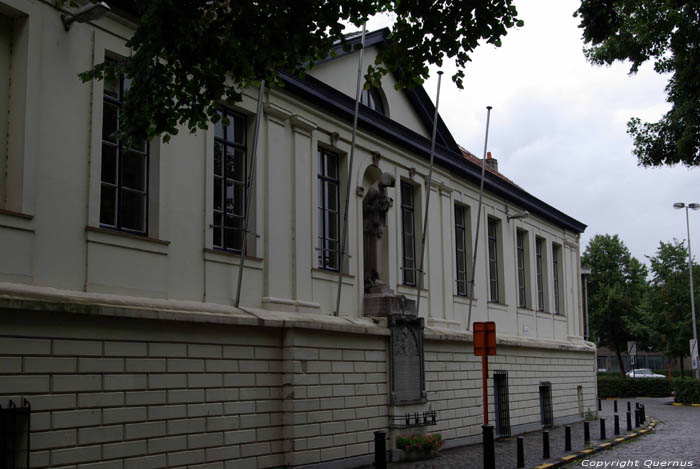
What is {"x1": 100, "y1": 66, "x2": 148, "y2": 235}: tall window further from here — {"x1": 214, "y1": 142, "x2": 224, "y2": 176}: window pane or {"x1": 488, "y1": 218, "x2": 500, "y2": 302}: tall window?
{"x1": 488, "y1": 218, "x2": 500, "y2": 302}: tall window

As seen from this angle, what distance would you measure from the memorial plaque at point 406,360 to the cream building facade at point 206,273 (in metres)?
0.22

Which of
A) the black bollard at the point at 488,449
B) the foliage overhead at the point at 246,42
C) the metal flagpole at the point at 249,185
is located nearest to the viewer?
the foliage overhead at the point at 246,42

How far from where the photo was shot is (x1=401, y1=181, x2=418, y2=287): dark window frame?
66.7 feet

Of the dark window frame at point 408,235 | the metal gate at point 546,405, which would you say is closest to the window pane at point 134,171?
the dark window frame at point 408,235

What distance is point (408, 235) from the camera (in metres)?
20.7

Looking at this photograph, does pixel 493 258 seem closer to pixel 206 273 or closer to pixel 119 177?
pixel 206 273

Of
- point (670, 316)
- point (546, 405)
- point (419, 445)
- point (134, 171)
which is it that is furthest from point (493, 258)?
point (670, 316)

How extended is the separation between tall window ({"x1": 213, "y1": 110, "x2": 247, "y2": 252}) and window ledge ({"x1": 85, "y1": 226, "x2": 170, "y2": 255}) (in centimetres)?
164

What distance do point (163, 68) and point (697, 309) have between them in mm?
47653

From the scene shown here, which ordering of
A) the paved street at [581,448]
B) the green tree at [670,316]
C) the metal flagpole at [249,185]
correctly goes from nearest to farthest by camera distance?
the metal flagpole at [249,185]
the paved street at [581,448]
the green tree at [670,316]

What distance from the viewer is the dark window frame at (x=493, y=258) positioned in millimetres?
25234

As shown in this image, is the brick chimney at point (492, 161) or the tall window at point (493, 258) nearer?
the tall window at point (493, 258)

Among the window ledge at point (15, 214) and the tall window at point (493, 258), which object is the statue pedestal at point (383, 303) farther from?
the window ledge at point (15, 214)

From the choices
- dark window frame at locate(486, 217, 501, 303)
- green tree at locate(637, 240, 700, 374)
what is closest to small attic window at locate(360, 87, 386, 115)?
dark window frame at locate(486, 217, 501, 303)
